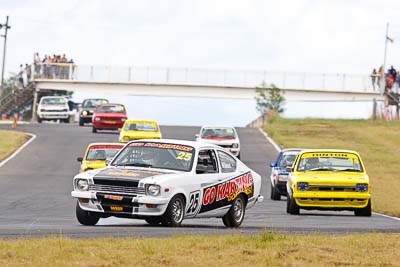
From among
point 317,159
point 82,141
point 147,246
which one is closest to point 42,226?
point 147,246

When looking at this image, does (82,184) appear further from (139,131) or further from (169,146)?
(139,131)

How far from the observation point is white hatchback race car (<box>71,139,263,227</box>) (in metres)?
17.6

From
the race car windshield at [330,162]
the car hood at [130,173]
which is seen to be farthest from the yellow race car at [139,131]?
the car hood at [130,173]

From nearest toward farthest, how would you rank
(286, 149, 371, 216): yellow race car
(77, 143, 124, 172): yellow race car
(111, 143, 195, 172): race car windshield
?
(111, 143, 195, 172): race car windshield → (286, 149, 371, 216): yellow race car → (77, 143, 124, 172): yellow race car

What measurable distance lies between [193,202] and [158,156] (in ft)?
3.17

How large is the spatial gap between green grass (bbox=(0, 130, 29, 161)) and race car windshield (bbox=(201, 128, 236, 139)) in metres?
8.17

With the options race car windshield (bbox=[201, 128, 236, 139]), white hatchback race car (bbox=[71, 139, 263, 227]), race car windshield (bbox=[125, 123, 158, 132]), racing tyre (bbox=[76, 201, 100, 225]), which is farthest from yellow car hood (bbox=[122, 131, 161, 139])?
racing tyre (bbox=[76, 201, 100, 225])

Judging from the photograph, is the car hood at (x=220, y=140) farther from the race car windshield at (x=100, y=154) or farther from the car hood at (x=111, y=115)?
the race car windshield at (x=100, y=154)

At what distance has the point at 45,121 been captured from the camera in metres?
76.6

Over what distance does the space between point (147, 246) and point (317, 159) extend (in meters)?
12.1

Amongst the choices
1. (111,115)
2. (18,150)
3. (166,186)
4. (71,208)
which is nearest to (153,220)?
(166,186)

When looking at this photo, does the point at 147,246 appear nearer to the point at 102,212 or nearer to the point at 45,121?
the point at 102,212

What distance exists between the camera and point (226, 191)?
63.3 feet

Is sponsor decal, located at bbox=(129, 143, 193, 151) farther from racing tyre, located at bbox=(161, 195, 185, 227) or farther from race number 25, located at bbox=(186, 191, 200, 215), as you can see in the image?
racing tyre, located at bbox=(161, 195, 185, 227)
